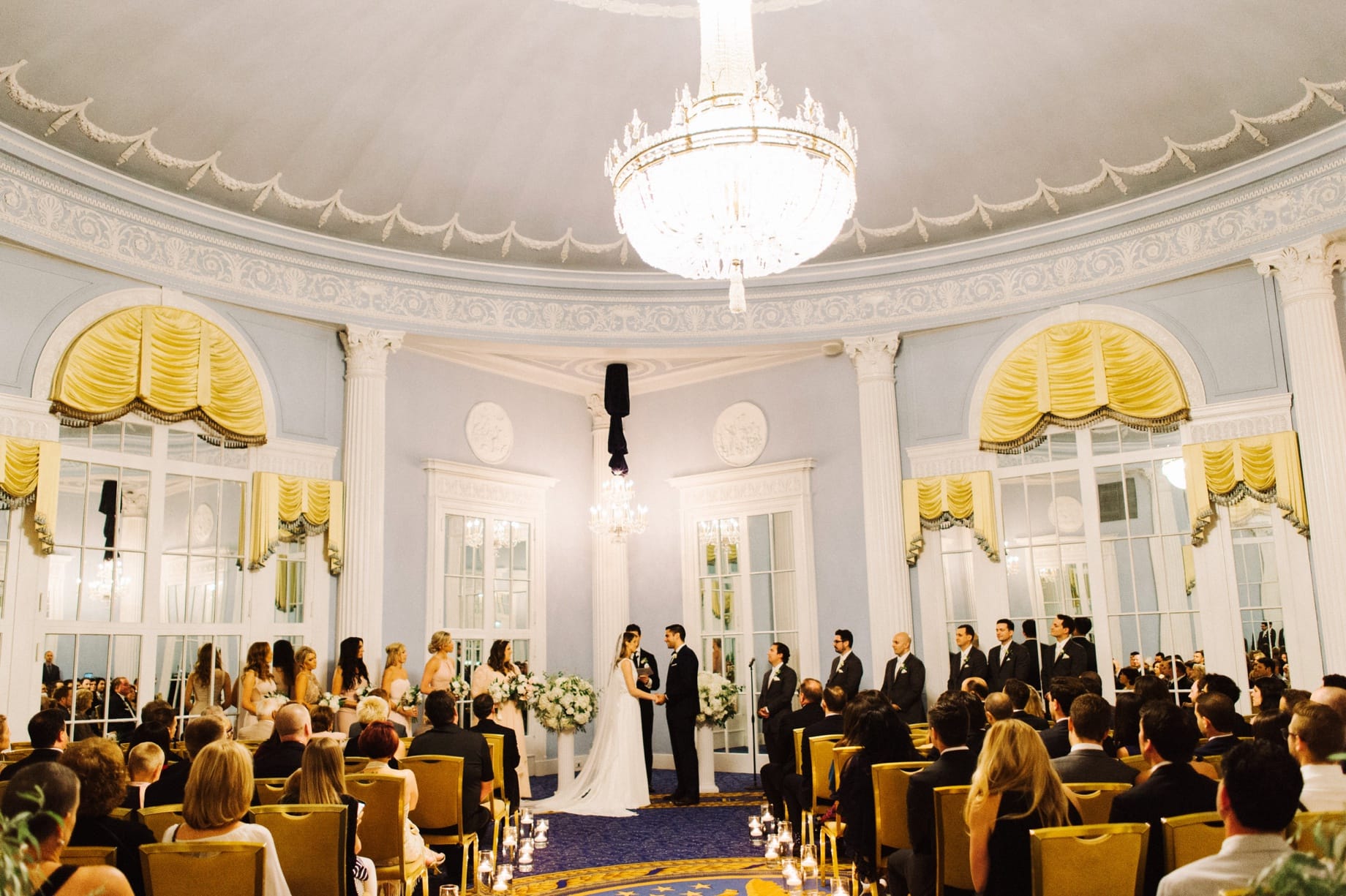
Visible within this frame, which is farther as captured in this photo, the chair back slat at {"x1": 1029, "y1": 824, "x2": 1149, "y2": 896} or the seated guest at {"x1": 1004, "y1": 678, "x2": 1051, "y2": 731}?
the seated guest at {"x1": 1004, "y1": 678, "x2": 1051, "y2": 731}

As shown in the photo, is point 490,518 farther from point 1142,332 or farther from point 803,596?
point 1142,332

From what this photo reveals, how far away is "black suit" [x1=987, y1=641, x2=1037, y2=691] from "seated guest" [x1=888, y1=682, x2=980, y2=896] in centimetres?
527

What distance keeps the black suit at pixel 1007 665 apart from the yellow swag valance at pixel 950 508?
40.7 inches

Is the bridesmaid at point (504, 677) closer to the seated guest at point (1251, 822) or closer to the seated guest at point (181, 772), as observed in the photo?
the seated guest at point (181, 772)

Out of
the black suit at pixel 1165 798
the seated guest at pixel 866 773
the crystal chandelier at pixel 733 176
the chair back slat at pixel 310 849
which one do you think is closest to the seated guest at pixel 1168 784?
the black suit at pixel 1165 798

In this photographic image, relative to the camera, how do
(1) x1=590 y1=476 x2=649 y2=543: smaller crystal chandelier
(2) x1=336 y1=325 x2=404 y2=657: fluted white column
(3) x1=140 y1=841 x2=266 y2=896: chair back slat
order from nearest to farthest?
(3) x1=140 y1=841 x2=266 y2=896: chair back slat < (2) x1=336 y1=325 x2=404 y2=657: fluted white column < (1) x1=590 y1=476 x2=649 y2=543: smaller crystal chandelier

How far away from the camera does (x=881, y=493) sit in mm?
10875

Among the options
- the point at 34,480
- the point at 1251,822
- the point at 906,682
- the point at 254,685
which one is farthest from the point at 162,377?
the point at 1251,822

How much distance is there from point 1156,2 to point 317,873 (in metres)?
7.70

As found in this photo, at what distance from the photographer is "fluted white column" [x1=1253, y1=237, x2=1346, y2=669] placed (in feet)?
27.6

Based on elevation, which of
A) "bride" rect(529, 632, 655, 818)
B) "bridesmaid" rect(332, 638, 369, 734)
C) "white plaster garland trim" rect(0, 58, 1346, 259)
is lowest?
"bride" rect(529, 632, 655, 818)

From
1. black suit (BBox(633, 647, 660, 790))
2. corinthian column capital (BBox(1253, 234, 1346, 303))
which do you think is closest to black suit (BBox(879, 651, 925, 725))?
black suit (BBox(633, 647, 660, 790))

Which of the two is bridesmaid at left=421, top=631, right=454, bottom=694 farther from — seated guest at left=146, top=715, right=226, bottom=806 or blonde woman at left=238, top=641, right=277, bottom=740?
seated guest at left=146, top=715, right=226, bottom=806

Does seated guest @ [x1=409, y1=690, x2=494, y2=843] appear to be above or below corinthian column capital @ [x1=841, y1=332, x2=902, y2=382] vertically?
below
